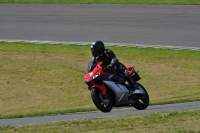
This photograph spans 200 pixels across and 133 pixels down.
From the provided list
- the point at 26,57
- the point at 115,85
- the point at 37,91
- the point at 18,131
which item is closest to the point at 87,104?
the point at 37,91

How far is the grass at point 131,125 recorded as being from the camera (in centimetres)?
1078

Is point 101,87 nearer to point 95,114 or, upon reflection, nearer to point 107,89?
point 107,89

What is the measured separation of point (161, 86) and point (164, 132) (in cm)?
680

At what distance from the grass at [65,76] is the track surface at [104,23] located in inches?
52.2

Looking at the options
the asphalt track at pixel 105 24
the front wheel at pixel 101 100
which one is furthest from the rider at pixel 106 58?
the asphalt track at pixel 105 24

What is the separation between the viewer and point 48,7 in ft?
89.5

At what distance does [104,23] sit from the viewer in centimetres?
2491

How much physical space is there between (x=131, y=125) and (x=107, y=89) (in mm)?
1199

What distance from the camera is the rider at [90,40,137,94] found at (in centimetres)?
1210

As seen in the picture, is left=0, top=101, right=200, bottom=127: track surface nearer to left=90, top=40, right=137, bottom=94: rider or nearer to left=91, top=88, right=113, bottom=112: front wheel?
left=91, top=88, right=113, bottom=112: front wheel

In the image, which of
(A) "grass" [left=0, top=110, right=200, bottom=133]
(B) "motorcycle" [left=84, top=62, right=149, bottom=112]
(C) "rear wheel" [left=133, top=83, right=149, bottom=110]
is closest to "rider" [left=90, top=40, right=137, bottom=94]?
(B) "motorcycle" [left=84, top=62, right=149, bottom=112]

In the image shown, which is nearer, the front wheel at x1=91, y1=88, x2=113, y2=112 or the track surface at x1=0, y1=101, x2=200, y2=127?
the front wheel at x1=91, y1=88, x2=113, y2=112

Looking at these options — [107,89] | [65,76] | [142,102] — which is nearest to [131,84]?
[142,102]

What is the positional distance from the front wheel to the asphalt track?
10174mm
